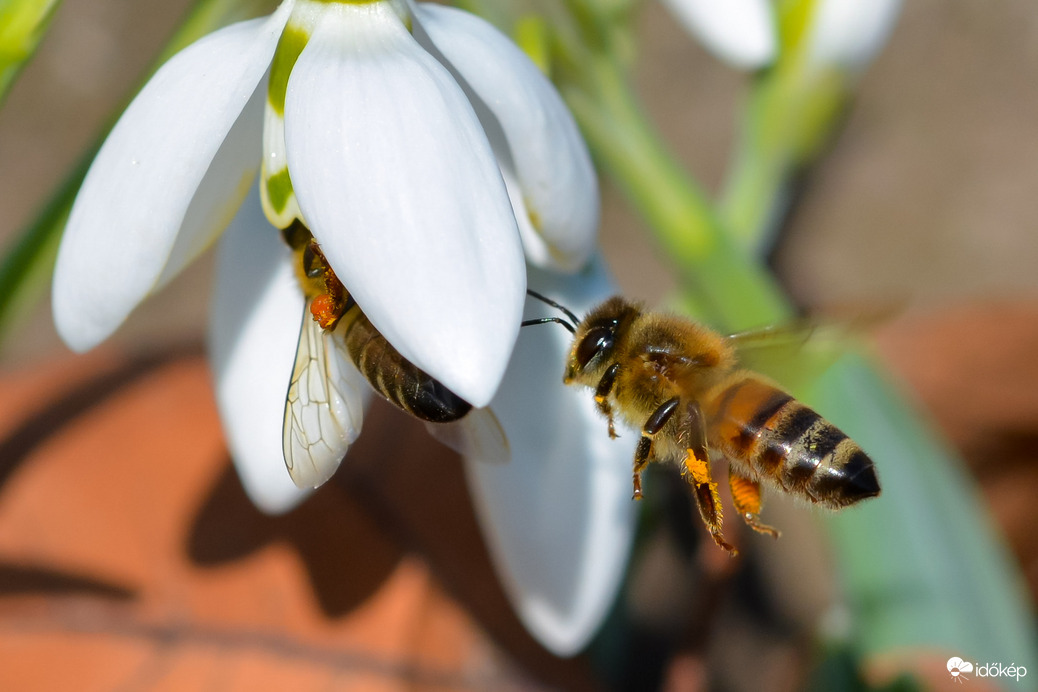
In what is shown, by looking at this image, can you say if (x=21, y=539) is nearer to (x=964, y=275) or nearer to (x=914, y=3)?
(x=964, y=275)

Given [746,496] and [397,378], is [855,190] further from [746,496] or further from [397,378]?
[397,378]

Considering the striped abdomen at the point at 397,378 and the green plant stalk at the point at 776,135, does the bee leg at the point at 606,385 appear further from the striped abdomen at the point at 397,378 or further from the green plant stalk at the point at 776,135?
the green plant stalk at the point at 776,135

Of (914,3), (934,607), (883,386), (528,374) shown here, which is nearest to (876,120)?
(914,3)

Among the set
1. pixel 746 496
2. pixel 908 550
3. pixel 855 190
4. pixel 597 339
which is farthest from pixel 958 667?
pixel 855 190

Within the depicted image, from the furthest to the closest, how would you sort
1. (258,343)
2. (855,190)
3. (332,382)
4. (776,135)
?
(855,190) < (776,135) < (258,343) < (332,382)

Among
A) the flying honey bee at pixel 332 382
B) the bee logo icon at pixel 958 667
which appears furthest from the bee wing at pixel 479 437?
the bee logo icon at pixel 958 667

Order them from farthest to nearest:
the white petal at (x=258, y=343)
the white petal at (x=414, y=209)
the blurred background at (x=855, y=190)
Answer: the blurred background at (x=855, y=190) < the white petal at (x=258, y=343) < the white petal at (x=414, y=209)
